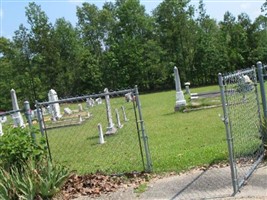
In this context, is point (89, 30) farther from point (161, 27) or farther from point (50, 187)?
point (50, 187)

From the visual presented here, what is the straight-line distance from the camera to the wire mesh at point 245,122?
566cm

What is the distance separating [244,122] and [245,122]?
3cm

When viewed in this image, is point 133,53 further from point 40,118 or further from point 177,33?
point 40,118

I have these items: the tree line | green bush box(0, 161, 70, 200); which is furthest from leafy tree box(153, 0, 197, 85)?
green bush box(0, 161, 70, 200)

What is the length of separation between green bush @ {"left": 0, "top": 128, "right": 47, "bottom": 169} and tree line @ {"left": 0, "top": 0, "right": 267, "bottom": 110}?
45557 millimetres

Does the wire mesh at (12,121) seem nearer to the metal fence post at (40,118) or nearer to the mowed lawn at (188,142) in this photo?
the metal fence post at (40,118)

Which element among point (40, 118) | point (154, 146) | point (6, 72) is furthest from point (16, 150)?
point (6, 72)

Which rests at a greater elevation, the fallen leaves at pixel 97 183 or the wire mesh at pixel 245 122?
the wire mesh at pixel 245 122

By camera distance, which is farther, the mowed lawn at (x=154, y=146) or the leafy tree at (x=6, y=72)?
the leafy tree at (x=6, y=72)

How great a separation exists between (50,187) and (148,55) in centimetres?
4994

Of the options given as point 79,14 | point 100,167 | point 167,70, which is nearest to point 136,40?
point 167,70

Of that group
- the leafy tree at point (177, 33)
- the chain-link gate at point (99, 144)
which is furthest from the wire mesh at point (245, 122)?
the leafy tree at point (177, 33)

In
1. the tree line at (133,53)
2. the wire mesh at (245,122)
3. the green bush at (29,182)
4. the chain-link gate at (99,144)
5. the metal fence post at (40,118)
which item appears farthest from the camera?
the tree line at (133,53)

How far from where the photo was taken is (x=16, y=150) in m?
5.71
